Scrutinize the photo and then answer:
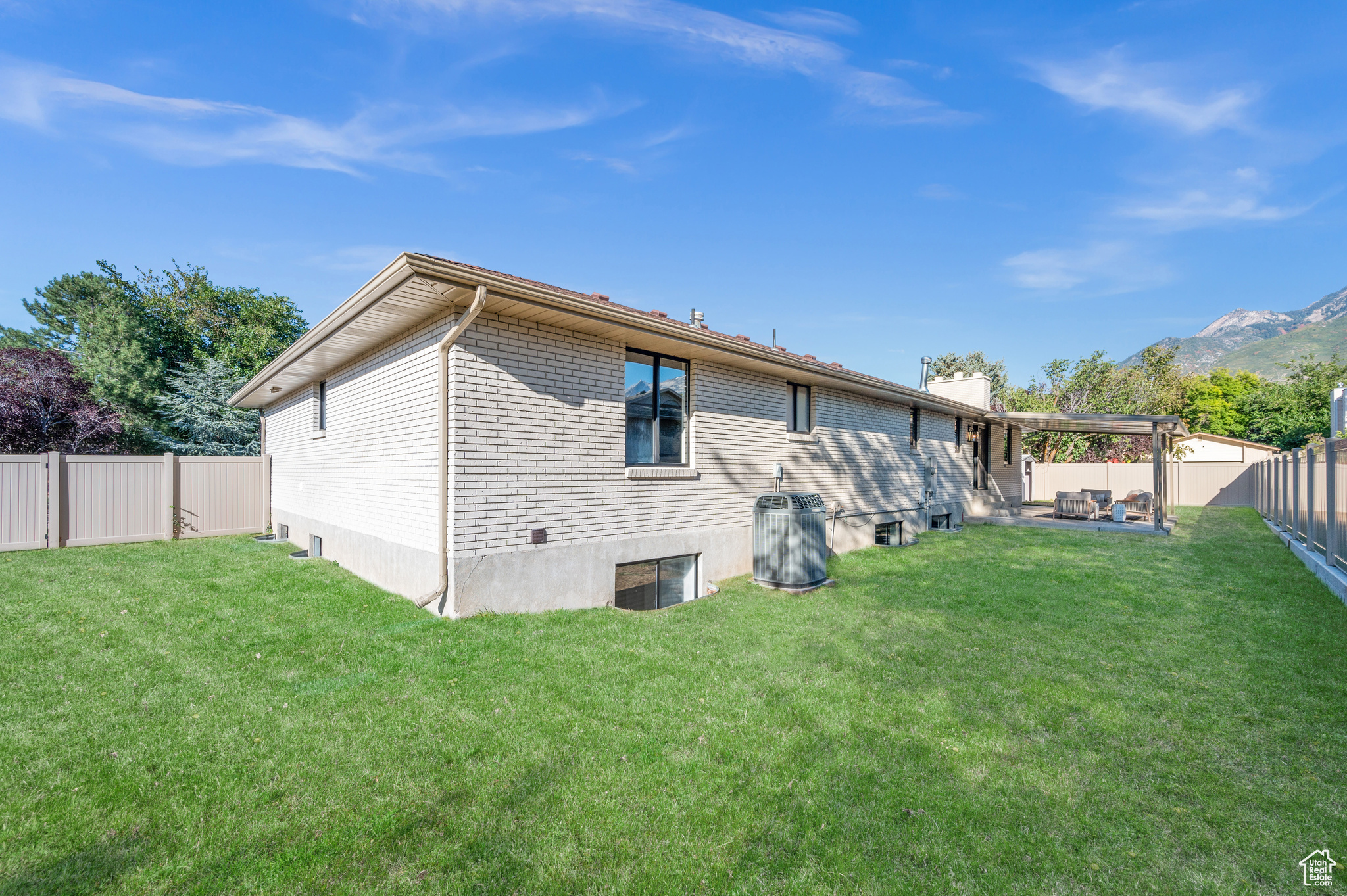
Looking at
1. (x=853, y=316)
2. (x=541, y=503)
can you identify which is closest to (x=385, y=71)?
(x=541, y=503)

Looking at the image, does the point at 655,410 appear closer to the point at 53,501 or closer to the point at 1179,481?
the point at 53,501

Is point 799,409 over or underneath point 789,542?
over

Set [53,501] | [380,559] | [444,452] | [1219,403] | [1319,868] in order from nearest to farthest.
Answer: [1319,868], [444,452], [380,559], [53,501], [1219,403]

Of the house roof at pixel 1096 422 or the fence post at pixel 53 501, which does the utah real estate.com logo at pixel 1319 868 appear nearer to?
the house roof at pixel 1096 422

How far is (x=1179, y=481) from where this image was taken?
78.4ft

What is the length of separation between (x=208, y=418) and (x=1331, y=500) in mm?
29344

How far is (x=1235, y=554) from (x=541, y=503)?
13207 mm

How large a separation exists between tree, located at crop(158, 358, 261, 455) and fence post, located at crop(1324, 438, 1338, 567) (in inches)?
1096

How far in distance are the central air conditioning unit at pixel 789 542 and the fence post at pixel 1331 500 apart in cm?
703

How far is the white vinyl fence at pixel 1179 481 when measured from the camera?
22.6m

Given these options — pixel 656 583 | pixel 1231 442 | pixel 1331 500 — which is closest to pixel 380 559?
pixel 656 583

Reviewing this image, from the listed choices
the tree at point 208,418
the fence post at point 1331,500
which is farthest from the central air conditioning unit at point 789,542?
the tree at point 208,418

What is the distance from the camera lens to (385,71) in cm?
951

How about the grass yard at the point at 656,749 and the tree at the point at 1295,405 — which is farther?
the tree at the point at 1295,405
